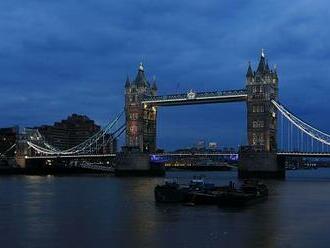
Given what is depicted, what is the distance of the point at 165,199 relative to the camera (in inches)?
2304

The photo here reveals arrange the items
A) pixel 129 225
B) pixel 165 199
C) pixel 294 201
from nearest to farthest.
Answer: pixel 129 225
pixel 165 199
pixel 294 201

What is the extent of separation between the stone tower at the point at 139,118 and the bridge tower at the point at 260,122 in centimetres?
2396

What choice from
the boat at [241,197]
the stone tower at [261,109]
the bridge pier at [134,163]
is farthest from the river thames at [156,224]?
the bridge pier at [134,163]

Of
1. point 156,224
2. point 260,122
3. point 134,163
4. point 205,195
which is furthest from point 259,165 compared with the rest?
point 156,224

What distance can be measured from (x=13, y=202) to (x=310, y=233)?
1158 inches

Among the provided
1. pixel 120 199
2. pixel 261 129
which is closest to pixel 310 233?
pixel 120 199

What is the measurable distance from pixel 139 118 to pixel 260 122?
27.2 m

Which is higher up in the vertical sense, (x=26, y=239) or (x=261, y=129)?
(x=261, y=129)

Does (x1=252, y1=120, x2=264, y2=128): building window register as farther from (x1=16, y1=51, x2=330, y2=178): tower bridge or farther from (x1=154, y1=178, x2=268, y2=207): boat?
(x1=154, y1=178, x2=268, y2=207): boat

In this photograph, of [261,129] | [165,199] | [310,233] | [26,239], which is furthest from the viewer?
[261,129]

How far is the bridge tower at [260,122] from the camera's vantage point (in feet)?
394

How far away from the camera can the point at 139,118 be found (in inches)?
5581

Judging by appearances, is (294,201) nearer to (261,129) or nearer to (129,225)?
(129,225)

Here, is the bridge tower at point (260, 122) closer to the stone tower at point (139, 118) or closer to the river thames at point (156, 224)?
the stone tower at point (139, 118)
